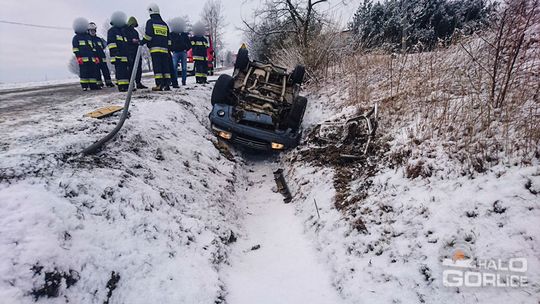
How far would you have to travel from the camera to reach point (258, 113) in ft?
17.5

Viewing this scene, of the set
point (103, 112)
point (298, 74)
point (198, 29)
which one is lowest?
point (103, 112)

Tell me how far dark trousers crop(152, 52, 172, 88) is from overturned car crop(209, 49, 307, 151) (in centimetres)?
192

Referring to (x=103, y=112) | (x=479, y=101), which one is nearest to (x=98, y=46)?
(x=103, y=112)

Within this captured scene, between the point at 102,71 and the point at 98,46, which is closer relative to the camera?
the point at 98,46

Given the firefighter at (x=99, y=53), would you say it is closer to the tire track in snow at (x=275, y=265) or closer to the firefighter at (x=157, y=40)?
the firefighter at (x=157, y=40)

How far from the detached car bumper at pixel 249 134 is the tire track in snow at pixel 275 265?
4.32ft

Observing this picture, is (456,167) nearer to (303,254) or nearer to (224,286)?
(303,254)

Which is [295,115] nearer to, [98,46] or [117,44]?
[117,44]

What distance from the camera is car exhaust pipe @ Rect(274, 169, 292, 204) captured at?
4466 millimetres

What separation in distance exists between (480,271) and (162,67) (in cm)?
698

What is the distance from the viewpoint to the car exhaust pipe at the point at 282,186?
447 centimetres

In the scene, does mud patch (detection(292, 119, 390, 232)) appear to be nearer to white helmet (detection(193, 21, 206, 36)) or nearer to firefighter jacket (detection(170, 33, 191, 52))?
firefighter jacket (detection(170, 33, 191, 52))

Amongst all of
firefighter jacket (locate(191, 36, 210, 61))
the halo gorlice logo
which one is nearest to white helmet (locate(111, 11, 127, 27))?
firefighter jacket (locate(191, 36, 210, 61))

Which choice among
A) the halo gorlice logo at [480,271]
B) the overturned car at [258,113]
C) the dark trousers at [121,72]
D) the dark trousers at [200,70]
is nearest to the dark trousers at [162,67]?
the dark trousers at [121,72]
